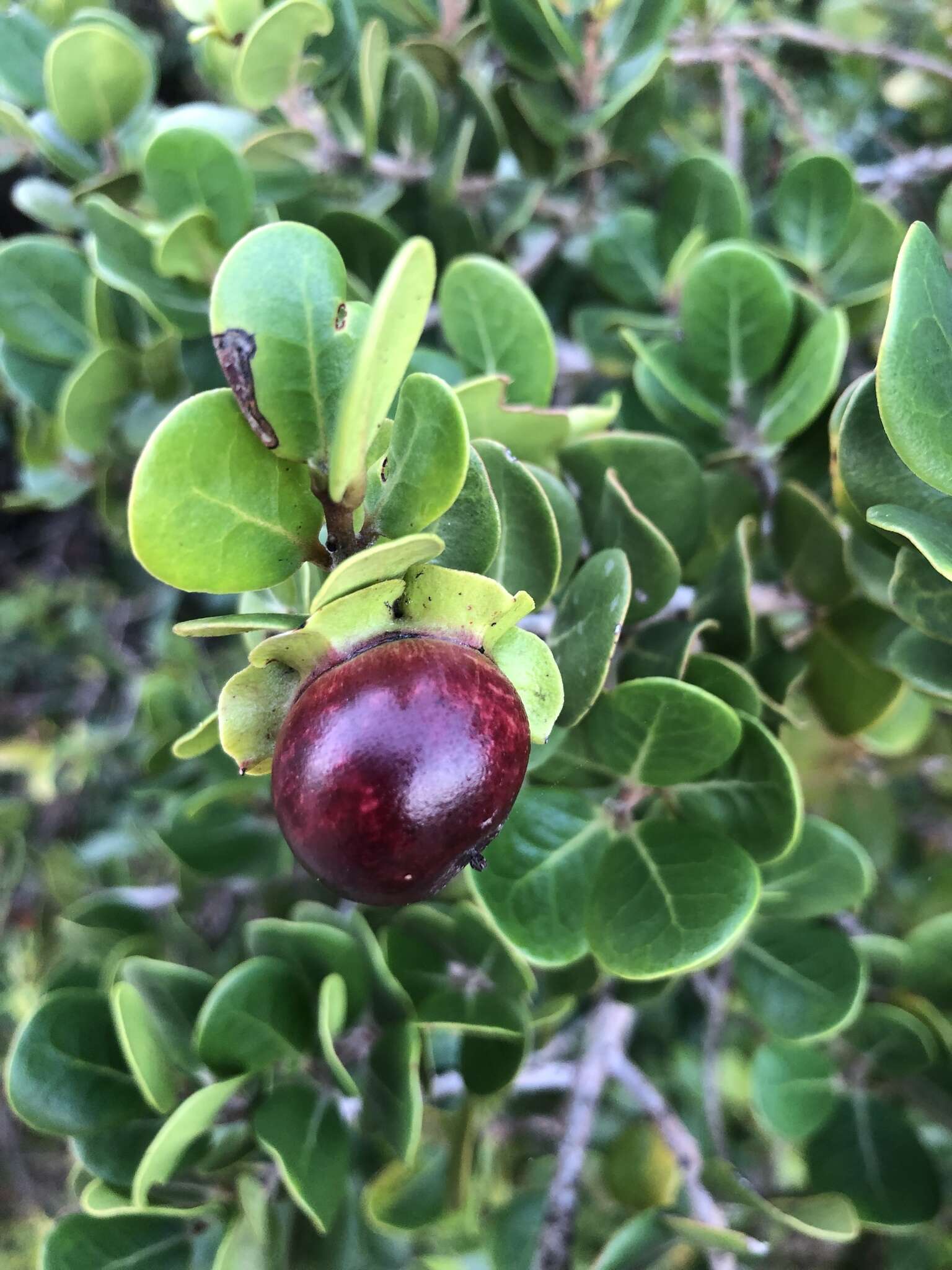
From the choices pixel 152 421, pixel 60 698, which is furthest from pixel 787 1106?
pixel 60 698

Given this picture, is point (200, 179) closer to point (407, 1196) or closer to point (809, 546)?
point (809, 546)

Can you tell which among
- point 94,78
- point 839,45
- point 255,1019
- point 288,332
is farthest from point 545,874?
point 839,45

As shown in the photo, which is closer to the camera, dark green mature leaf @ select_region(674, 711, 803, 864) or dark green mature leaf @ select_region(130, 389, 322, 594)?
dark green mature leaf @ select_region(130, 389, 322, 594)

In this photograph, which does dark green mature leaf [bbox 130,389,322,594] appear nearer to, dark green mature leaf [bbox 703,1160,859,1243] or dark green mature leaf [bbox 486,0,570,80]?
dark green mature leaf [bbox 486,0,570,80]

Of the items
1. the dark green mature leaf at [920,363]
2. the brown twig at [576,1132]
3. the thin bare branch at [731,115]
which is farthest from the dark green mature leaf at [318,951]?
the thin bare branch at [731,115]

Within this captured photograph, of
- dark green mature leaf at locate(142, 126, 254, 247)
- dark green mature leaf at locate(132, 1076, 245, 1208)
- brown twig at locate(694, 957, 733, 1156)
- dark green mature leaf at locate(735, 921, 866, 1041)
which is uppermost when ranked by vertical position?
dark green mature leaf at locate(142, 126, 254, 247)

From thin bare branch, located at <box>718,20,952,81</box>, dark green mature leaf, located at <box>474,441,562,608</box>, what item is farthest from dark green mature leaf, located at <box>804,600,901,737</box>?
thin bare branch, located at <box>718,20,952,81</box>
